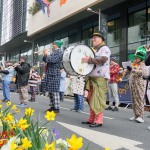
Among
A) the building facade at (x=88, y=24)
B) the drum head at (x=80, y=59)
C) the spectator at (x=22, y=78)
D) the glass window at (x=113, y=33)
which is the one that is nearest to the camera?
the drum head at (x=80, y=59)

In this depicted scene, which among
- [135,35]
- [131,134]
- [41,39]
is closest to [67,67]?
[131,134]

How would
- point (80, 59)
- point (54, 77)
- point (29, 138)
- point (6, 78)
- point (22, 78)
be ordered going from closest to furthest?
1. point (29, 138)
2. point (80, 59)
3. point (54, 77)
4. point (22, 78)
5. point (6, 78)

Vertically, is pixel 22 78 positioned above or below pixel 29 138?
above

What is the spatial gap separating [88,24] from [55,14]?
3.45 m

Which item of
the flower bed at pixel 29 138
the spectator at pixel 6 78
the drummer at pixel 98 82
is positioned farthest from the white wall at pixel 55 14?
the flower bed at pixel 29 138

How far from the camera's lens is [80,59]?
5930 millimetres

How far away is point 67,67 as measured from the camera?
6.11 meters

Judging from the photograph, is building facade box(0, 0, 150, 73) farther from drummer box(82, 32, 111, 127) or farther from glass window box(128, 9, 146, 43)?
drummer box(82, 32, 111, 127)

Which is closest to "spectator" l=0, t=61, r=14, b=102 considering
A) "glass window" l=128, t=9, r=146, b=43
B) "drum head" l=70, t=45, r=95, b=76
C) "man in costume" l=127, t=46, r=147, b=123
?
"man in costume" l=127, t=46, r=147, b=123

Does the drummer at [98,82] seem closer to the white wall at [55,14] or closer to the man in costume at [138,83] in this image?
the man in costume at [138,83]

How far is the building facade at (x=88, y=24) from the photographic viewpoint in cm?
2247

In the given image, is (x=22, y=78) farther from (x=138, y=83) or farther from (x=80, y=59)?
(x=80, y=59)

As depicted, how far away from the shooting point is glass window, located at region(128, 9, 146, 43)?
860 inches

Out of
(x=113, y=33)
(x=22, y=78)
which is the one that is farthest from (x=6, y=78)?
(x=113, y=33)
